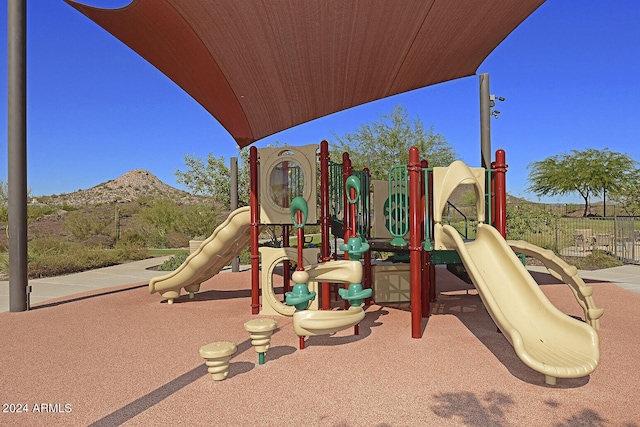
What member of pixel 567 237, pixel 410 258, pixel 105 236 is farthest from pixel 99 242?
pixel 567 237

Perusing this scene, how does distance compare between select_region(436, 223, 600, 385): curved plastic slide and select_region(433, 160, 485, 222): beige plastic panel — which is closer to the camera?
select_region(436, 223, 600, 385): curved plastic slide

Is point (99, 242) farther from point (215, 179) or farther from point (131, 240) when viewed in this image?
point (215, 179)

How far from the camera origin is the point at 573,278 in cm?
680

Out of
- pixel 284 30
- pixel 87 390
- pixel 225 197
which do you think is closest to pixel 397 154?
pixel 225 197

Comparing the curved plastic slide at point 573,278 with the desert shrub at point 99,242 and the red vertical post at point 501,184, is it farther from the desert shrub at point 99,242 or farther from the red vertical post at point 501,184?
the desert shrub at point 99,242

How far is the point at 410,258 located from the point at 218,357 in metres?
3.54

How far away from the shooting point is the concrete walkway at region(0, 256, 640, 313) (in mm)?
10828

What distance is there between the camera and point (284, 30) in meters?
6.28

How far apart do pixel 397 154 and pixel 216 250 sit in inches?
790

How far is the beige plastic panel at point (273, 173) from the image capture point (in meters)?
Answer: 8.27

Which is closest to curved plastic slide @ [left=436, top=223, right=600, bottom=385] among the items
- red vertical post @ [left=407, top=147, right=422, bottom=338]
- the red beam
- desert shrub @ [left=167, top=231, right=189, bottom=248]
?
red vertical post @ [left=407, top=147, right=422, bottom=338]

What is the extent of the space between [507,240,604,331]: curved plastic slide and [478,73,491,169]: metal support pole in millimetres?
4438

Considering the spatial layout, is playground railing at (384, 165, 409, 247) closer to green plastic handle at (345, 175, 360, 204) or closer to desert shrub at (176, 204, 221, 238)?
green plastic handle at (345, 175, 360, 204)

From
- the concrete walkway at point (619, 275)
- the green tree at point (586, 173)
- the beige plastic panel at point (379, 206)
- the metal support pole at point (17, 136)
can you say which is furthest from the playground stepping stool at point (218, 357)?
the green tree at point (586, 173)
